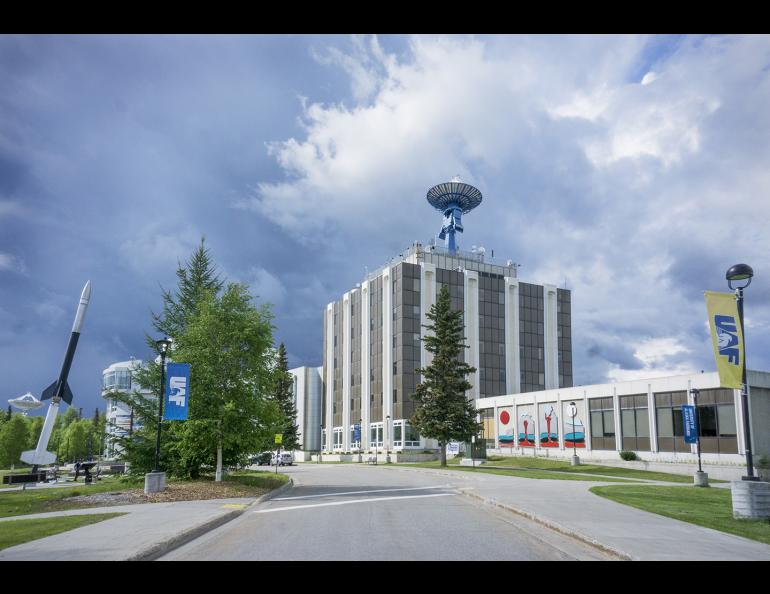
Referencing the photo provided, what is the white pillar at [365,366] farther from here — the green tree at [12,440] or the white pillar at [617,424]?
the green tree at [12,440]

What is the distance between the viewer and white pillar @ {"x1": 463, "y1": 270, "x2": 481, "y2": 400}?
84062mm

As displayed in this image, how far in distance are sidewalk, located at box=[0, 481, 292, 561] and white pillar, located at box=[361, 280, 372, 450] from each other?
2742 inches

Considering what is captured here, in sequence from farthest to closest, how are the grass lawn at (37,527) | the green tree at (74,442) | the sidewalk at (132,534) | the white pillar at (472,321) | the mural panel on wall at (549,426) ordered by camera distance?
the green tree at (74,442) < the white pillar at (472,321) < the mural panel on wall at (549,426) < the grass lawn at (37,527) < the sidewalk at (132,534)

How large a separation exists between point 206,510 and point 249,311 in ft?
38.2

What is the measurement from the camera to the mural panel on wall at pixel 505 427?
224 feet

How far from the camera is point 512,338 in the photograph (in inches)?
3509

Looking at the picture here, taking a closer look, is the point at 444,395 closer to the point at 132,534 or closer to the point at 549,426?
the point at 549,426

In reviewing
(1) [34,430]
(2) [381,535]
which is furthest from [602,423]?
(1) [34,430]

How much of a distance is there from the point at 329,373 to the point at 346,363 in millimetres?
8185

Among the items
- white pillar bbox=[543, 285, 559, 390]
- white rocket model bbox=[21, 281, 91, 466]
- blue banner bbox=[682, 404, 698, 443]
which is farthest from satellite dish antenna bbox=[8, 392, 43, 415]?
white pillar bbox=[543, 285, 559, 390]

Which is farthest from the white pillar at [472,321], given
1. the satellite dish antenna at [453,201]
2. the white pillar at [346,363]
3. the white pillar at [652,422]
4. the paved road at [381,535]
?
the paved road at [381,535]

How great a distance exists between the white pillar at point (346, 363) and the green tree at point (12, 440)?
42585 millimetres
